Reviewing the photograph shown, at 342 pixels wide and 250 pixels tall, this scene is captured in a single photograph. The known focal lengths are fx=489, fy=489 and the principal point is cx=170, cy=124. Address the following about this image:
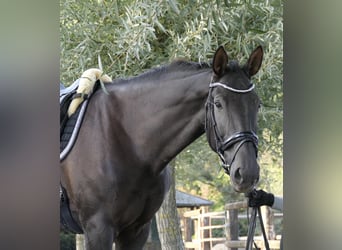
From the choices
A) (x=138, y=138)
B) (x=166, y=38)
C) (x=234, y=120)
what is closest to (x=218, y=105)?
(x=234, y=120)

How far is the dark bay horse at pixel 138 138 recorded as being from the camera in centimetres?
170

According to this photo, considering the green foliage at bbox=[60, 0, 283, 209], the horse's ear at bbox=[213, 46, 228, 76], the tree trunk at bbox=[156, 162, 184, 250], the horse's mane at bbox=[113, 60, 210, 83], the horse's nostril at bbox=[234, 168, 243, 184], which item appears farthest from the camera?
the tree trunk at bbox=[156, 162, 184, 250]

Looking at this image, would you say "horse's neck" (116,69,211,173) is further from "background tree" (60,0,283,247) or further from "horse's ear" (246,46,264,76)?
"background tree" (60,0,283,247)

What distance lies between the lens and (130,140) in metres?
1.85

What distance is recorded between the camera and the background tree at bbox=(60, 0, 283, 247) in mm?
2389

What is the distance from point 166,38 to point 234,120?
1413 millimetres

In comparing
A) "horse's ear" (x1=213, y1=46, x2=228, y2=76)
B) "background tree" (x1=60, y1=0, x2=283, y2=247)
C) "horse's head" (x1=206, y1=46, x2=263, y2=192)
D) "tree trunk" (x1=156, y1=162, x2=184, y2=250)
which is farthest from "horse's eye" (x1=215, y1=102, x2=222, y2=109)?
"tree trunk" (x1=156, y1=162, x2=184, y2=250)

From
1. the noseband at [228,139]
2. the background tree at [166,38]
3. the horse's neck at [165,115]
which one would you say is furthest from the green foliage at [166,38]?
the noseband at [228,139]

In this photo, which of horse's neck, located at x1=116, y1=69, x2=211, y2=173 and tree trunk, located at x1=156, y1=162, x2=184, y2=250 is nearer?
horse's neck, located at x1=116, y1=69, x2=211, y2=173

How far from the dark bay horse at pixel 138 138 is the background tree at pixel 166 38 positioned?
0.44 m

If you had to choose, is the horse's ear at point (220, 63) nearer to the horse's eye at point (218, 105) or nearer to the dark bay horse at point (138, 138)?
the dark bay horse at point (138, 138)

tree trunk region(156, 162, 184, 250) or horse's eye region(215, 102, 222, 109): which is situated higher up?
horse's eye region(215, 102, 222, 109)
